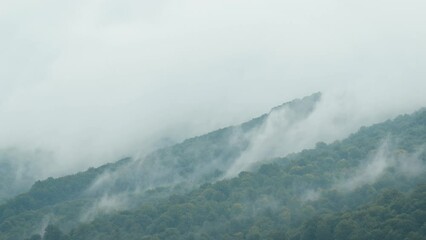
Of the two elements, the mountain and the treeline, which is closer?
the treeline

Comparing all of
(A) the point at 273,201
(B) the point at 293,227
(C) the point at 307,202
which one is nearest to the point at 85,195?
(A) the point at 273,201

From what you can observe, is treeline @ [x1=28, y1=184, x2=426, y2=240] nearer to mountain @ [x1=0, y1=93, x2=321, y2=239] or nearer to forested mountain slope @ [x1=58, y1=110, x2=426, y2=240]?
forested mountain slope @ [x1=58, y1=110, x2=426, y2=240]

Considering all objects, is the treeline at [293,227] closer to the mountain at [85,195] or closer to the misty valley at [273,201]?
the misty valley at [273,201]

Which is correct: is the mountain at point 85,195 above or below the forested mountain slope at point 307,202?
above

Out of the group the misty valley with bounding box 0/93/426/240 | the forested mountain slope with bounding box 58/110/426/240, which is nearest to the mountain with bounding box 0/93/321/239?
the misty valley with bounding box 0/93/426/240

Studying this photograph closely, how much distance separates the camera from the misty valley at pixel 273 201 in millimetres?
117812

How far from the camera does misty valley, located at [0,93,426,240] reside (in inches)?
4638

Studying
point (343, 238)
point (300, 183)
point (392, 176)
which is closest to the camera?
point (343, 238)


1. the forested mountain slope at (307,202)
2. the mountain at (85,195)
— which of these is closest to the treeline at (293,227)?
the forested mountain slope at (307,202)

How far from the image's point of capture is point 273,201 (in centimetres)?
14600

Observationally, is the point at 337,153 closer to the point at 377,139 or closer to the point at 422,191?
the point at 377,139

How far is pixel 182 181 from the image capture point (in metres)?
191

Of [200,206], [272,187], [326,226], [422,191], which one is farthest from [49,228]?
[422,191]

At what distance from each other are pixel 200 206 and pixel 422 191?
45488 mm
